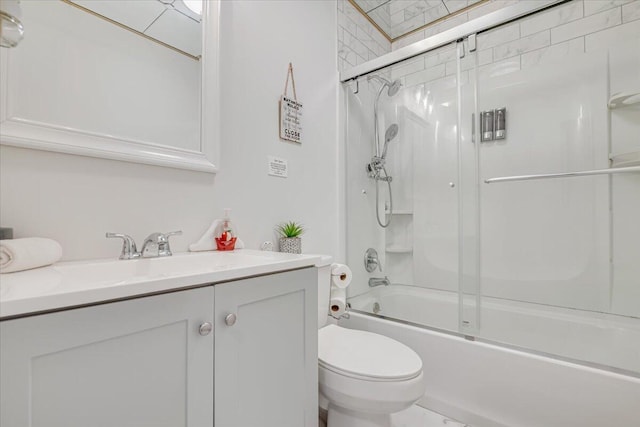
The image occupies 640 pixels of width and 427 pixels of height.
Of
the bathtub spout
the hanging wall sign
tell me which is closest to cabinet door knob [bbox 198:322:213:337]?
the hanging wall sign

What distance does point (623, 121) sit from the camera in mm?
1654

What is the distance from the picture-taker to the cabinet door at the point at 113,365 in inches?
18.5

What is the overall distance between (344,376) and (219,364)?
20.9 inches

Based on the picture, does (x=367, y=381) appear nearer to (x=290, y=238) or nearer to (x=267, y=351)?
(x=267, y=351)

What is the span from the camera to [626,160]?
1.60 metres

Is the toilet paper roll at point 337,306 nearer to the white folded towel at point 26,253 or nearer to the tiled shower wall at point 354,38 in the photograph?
the white folded towel at point 26,253

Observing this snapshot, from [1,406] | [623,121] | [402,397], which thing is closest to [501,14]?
[623,121]

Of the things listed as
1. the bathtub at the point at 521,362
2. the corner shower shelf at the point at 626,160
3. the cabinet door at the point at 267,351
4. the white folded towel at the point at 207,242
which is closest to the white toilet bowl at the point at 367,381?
the cabinet door at the point at 267,351

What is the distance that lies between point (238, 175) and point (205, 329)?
810 mm

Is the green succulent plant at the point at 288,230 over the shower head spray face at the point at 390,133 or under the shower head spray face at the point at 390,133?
under

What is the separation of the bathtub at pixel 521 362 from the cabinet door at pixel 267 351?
2.70 ft

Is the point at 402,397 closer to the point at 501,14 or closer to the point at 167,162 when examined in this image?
the point at 167,162

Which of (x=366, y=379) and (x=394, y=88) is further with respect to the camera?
A: (x=394, y=88)

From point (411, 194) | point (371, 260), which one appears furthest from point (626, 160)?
point (371, 260)
